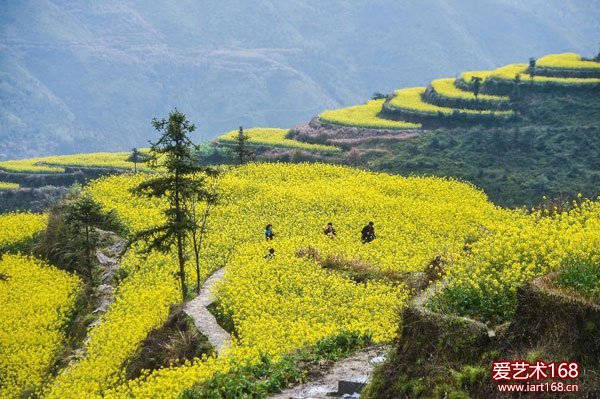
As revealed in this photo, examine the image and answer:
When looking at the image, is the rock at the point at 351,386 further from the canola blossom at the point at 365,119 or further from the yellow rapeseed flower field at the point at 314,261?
the canola blossom at the point at 365,119

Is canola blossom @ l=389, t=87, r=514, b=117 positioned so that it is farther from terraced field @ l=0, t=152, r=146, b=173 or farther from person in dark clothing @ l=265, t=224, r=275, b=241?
person in dark clothing @ l=265, t=224, r=275, b=241

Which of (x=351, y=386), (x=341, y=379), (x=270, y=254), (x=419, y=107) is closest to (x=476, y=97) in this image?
(x=419, y=107)

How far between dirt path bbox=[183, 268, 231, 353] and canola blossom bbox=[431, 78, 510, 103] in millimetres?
56165

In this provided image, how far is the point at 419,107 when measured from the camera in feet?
261

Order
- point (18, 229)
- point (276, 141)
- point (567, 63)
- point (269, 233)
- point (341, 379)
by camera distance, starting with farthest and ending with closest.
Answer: point (276, 141) < point (567, 63) < point (18, 229) < point (269, 233) < point (341, 379)

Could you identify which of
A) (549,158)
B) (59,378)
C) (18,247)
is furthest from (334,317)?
(549,158)

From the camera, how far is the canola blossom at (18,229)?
43.8 metres

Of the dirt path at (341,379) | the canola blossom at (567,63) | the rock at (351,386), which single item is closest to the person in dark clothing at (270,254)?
the dirt path at (341,379)

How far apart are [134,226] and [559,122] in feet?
152

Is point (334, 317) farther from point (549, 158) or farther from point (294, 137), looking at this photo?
point (294, 137)

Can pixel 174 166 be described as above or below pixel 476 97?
below

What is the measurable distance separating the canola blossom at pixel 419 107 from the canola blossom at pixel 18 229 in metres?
45.1

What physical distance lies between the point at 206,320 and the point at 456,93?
213 feet

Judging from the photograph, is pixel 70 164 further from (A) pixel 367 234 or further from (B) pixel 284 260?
(B) pixel 284 260
